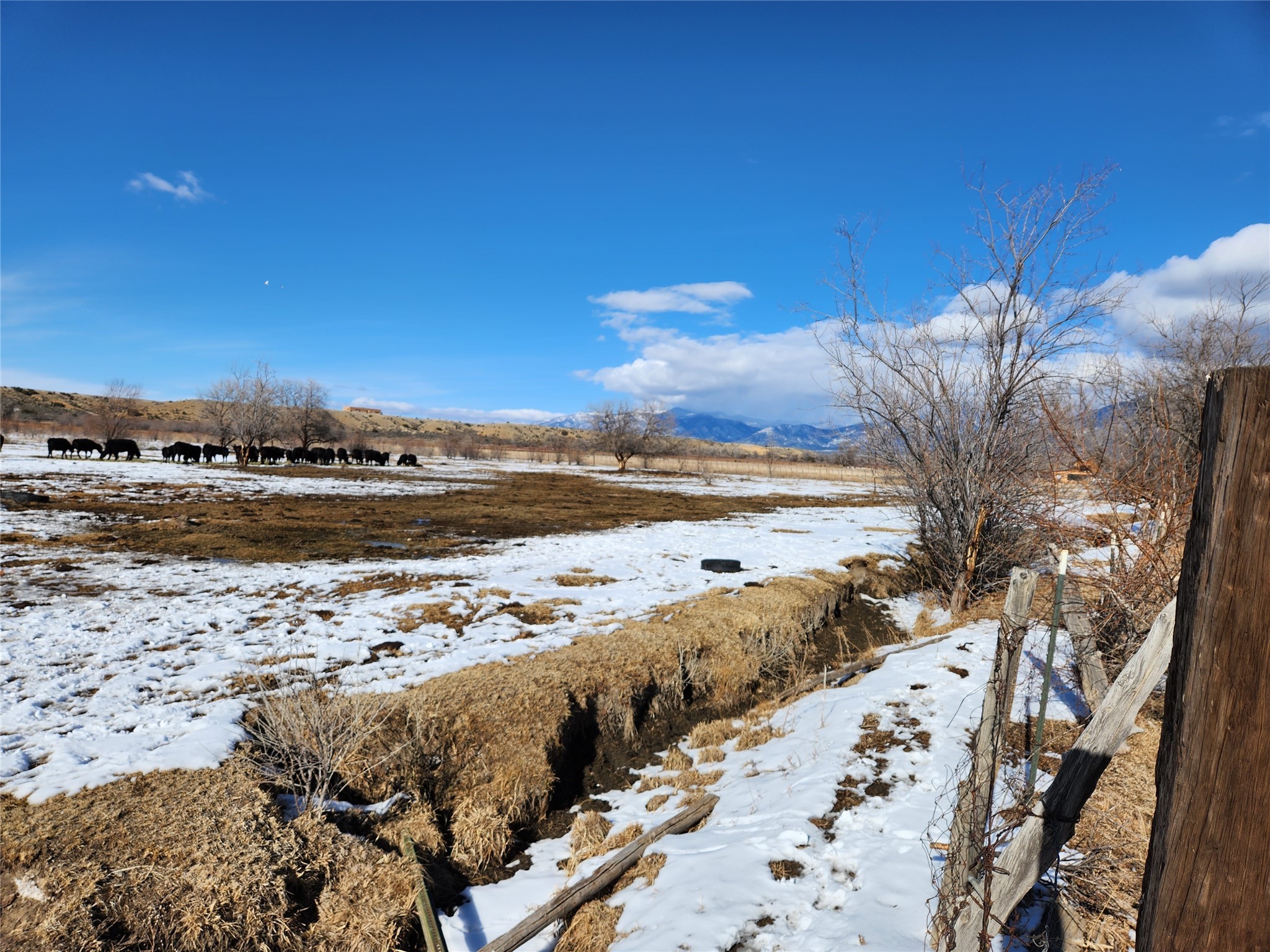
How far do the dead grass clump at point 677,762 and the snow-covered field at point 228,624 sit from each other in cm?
219

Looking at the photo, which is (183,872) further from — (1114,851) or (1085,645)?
(1085,645)

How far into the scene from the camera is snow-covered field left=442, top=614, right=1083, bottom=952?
12.8 ft

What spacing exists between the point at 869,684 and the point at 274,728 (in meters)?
6.54

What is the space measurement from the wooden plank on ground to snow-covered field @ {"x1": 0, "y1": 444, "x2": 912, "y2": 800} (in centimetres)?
545

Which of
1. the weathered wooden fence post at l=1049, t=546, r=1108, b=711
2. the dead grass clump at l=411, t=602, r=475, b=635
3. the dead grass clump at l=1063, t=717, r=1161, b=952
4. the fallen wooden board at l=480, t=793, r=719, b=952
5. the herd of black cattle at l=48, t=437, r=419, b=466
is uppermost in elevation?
the herd of black cattle at l=48, t=437, r=419, b=466

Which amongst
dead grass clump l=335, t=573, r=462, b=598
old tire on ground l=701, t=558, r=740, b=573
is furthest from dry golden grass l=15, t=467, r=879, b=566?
old tire on ground l=701, t=558, r=740, b=573

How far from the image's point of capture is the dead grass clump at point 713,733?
697cm

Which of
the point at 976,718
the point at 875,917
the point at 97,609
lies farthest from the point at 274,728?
the point at 976,718

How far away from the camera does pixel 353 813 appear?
4.91 metres

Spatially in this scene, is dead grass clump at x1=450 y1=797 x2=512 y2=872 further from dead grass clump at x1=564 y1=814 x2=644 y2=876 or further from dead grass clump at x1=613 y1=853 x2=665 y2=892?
dead grass clump at x1=613 y1=853 x2=665 y2=892

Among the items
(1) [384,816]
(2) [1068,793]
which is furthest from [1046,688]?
(1) [384,816]

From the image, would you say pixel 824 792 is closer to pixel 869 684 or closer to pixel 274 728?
pixel 869 684

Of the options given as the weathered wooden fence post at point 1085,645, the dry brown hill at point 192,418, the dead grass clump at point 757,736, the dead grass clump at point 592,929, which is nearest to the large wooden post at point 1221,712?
the dead grass clump at point 592,929

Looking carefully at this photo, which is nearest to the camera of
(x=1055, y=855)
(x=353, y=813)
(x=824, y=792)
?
(x=1055, y=855)
